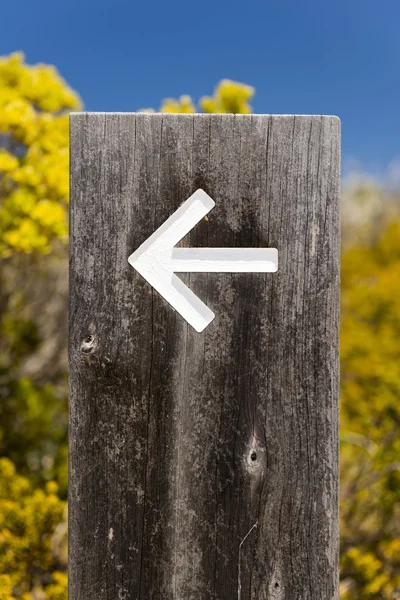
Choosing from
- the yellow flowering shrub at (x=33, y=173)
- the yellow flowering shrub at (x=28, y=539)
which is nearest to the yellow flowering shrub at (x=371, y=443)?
the yellow flowering shrub at (x=28, y=539)

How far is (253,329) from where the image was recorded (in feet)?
3.58

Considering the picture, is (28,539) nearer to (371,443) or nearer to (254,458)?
(254,458)

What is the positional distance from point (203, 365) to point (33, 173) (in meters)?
1.58

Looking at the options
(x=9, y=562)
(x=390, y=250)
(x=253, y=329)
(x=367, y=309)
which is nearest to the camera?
(x=253, y=329)

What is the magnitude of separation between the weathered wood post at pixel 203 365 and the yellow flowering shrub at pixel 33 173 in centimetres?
108

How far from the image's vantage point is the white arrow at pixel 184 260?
109 centimetres

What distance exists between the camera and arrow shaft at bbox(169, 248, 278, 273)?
1085 millimetres

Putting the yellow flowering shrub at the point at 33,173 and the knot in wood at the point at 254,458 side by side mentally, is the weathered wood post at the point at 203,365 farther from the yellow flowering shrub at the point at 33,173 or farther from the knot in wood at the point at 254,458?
the yellow flowering shrub at the point at 33,173

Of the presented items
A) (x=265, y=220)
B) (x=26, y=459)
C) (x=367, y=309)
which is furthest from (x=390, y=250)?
(x=265, y=220)

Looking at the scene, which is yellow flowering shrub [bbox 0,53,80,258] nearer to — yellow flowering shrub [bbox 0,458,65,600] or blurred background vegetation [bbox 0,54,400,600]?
blurred background vegetation [bbox 0,54,400,600]

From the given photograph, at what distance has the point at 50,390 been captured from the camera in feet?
10.00

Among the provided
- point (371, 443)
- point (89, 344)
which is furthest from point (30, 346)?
point (371, 443)

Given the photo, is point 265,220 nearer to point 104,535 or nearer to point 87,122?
point 87,122

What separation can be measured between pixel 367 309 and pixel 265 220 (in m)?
4.15
